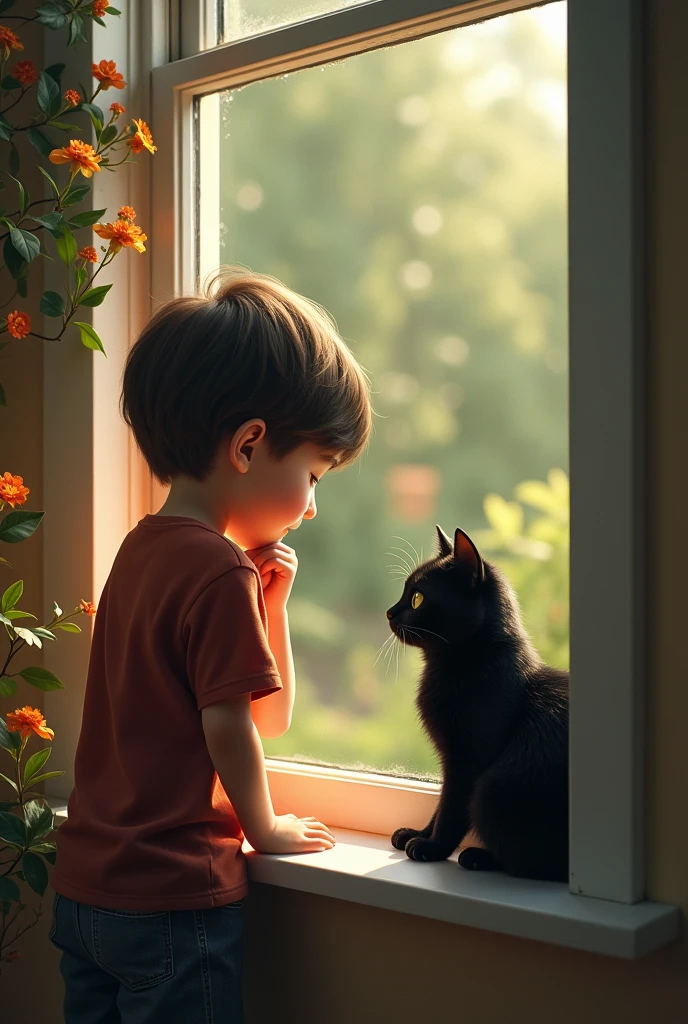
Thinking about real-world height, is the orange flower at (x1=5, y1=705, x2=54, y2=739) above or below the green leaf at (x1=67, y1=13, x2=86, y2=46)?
below

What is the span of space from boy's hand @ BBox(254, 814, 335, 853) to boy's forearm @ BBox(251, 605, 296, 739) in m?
0.12

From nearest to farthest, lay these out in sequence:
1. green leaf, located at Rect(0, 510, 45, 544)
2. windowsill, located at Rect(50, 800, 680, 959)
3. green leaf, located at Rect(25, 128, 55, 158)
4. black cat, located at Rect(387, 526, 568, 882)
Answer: windowsill, located at Rect(50, 800, 680, 959), black cat, located at Rect(387, 526, 568, 882), green leaf, located at Rect(0, 510, 45, 544), green leaf, located at Rect(25, 128, 55, 158)

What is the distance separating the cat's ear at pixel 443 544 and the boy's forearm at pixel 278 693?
0.23 meters

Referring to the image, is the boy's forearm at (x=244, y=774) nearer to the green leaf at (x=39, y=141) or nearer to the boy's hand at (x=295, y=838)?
the boy's hand at (x=295, y=838)

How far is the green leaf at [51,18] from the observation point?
1.27m

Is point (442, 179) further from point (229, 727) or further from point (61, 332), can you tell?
point (229, 727)

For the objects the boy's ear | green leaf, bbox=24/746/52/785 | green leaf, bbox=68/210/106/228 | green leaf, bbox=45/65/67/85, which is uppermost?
green leaf, bbox=45/65/67/85

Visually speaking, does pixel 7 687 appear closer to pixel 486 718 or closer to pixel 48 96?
pixel 486 718

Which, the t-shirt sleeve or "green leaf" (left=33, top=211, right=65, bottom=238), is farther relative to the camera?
"green leaf" (left=33, top=211, right=65, bottom=238)

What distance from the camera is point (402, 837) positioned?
3.77ft

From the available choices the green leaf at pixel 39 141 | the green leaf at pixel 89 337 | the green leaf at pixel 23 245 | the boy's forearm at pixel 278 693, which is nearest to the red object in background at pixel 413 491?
the boy's forearm at pixel 278 693

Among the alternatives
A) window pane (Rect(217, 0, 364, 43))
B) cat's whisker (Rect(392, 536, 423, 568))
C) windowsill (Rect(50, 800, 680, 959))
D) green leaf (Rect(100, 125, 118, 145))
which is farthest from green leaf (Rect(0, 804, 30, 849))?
window pane (Rect(217, 0, 364, 43))

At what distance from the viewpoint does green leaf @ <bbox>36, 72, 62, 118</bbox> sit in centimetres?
130

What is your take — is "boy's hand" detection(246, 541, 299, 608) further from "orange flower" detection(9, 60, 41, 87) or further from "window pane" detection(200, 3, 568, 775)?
"orange flower" detection(9, 60, 41, 87)
